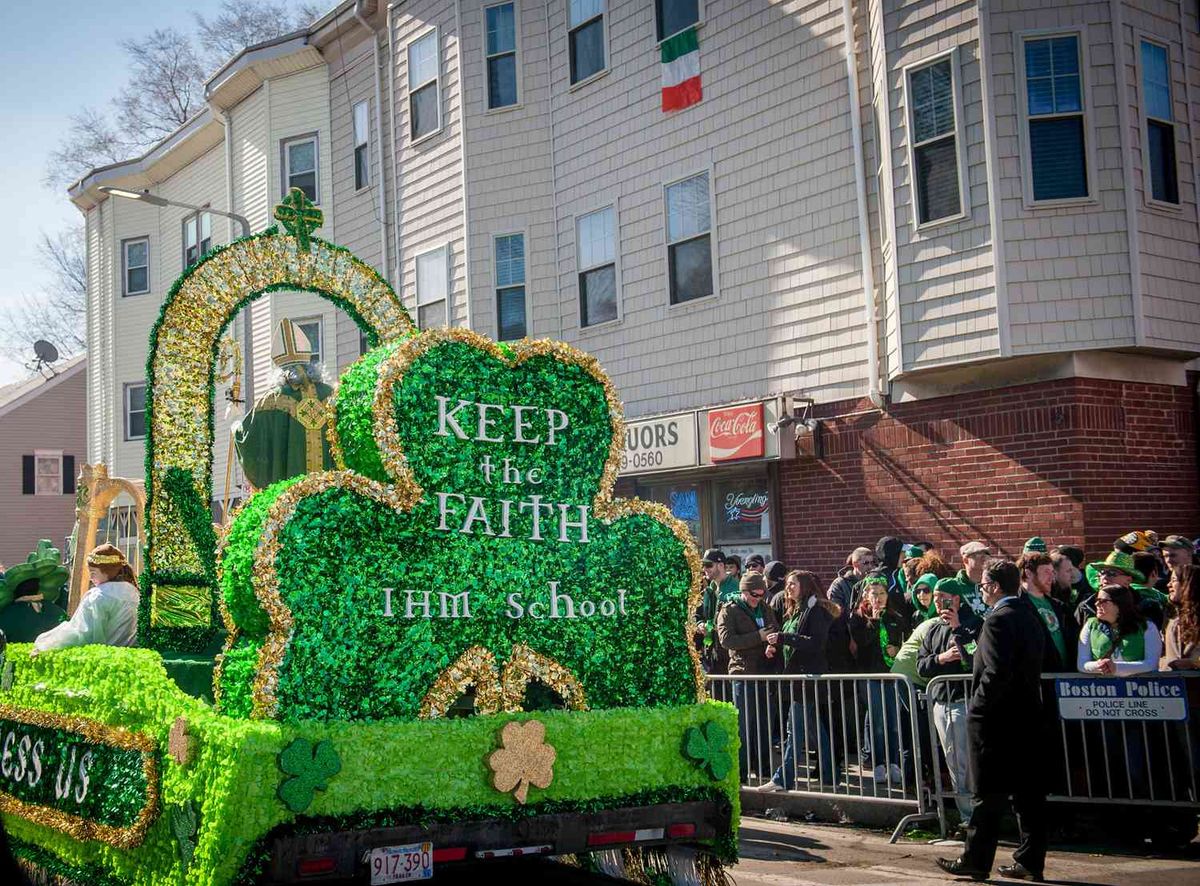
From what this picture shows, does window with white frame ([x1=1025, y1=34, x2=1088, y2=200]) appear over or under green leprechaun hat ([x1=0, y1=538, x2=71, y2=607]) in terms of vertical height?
over

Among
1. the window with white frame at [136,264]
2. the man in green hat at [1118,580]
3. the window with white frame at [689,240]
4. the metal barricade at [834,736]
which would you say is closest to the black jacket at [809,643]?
the metal barricade at [834,736]

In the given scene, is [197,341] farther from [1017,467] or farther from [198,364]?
[1017,467]

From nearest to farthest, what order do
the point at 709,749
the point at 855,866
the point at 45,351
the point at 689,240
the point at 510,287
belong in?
1. the point at 709,749
2. the point at 855,866
3. the point at 689,240
4. the point at 510,287
5. the point at 45,351

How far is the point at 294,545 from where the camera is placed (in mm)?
5098

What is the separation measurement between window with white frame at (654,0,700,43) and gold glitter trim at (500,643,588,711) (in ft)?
38.5

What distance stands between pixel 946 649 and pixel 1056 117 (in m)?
5.96

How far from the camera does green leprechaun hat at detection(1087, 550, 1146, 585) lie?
28.6 ft

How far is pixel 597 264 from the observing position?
17156 mm

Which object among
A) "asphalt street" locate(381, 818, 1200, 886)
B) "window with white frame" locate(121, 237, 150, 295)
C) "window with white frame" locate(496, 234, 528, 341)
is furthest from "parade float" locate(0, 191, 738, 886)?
"window with white frame" locate(121, 237, 150, 295)

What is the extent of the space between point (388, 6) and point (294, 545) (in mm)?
17035

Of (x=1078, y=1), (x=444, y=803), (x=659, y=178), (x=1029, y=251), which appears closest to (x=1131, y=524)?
(x=1029, y=251)

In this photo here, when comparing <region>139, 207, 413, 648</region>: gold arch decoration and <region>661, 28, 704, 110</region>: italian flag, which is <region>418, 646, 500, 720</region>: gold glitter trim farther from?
<region>661, 28, 704, 110</region>: italian flag

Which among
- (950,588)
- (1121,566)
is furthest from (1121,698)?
(950,588)

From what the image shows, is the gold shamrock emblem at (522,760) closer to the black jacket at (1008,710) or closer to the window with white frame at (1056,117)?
the black jacket at (1008,710)
